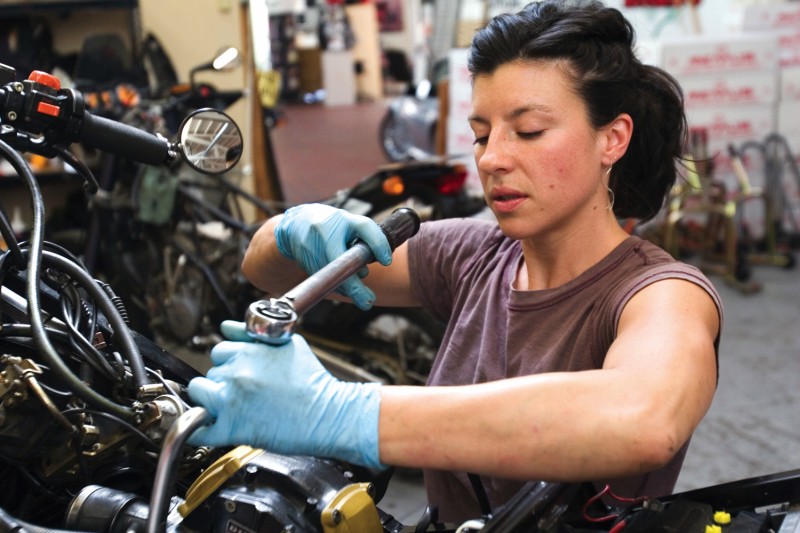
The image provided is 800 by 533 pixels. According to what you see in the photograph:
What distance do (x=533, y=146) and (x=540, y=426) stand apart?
53 centimetres

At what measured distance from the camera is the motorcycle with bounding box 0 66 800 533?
1028mm

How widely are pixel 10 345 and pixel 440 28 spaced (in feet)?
23.9

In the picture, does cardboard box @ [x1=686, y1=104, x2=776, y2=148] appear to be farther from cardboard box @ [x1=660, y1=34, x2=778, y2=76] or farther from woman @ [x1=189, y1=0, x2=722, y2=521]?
woman @ [x1=189, y1=0, x2=722, y2=521]

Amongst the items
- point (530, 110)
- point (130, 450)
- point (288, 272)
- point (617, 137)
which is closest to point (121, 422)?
point (130, 450)

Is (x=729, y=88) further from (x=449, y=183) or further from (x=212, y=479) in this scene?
(x=212, y=479)

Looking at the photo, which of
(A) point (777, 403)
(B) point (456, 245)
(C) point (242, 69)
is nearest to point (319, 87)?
(C) point (242, 69)

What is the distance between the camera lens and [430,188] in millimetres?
2984

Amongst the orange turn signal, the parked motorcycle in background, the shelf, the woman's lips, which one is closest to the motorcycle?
the woman's lips

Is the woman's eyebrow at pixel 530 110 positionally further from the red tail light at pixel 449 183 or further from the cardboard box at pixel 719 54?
the cardboard box at pixel 719 54

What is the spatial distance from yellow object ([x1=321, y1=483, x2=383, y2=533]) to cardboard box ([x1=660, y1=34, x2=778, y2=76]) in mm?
5052

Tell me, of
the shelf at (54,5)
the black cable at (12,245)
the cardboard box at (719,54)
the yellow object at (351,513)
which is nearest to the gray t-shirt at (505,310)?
the yellow object at (351,513)

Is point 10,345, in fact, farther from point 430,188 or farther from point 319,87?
point 319,87

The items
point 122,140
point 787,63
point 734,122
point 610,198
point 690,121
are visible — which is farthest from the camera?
point 787,63

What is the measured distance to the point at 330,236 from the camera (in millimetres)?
1335
